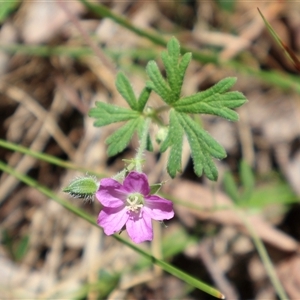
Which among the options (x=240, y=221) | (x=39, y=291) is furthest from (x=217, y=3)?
(x=39, y=291)

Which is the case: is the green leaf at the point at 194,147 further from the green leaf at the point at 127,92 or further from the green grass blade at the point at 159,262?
the green grass blade at the point at 159,262

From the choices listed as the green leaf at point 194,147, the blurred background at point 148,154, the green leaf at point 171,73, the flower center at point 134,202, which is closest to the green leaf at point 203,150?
the green leaf at point 194,147

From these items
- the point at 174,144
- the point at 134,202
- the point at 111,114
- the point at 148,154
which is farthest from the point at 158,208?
the point at 148,154

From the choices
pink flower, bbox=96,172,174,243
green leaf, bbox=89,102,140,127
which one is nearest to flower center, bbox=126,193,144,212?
pink flower, bbox=96,172,174,243

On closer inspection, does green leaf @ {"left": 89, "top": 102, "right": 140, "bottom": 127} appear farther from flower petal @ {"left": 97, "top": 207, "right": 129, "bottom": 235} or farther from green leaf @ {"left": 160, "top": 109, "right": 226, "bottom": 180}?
flower petal @ {"left": 97, "top": 207, "right": 129, "bottom": 235}

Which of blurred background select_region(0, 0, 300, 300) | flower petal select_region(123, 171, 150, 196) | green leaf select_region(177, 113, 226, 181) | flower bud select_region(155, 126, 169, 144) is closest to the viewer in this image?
flower petal select_region(123, 171, 150, 196)

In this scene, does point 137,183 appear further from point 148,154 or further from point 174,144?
point 148,154
